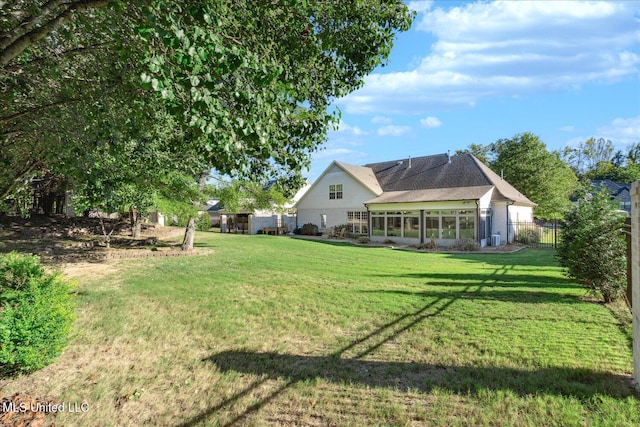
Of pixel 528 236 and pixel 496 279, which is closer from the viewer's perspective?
pixel 496 279

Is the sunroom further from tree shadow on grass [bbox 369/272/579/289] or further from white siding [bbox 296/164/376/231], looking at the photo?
tree shadow on grass [bbox 369/272/579/289]

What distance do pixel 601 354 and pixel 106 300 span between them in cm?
947

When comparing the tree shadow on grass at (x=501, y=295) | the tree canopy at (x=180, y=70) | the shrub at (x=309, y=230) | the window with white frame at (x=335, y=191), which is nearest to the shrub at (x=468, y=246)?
the tree shadow on grass at (x=501, y=295)

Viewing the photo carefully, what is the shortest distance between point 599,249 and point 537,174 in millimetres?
29126

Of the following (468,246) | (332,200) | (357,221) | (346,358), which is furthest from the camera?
(332,200)

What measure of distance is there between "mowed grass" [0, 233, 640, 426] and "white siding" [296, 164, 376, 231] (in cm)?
1968

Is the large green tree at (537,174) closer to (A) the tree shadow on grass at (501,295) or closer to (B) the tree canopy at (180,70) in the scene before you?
(A) the tree shadow on grass at (501,295)

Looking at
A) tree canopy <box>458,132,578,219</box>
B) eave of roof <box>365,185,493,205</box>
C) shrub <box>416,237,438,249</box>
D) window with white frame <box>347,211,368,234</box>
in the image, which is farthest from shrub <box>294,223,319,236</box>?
tree canopy <box>458,132,578,219</box>

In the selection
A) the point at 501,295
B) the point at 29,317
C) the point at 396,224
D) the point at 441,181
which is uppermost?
the point at 441,181

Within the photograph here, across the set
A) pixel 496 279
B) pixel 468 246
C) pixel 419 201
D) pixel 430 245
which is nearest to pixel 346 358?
pixel 496 279

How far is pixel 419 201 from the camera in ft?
74.2

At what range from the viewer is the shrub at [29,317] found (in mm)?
4133

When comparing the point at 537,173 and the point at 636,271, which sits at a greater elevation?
the point at 537,173

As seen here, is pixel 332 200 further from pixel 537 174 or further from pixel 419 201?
pixel 537 174
